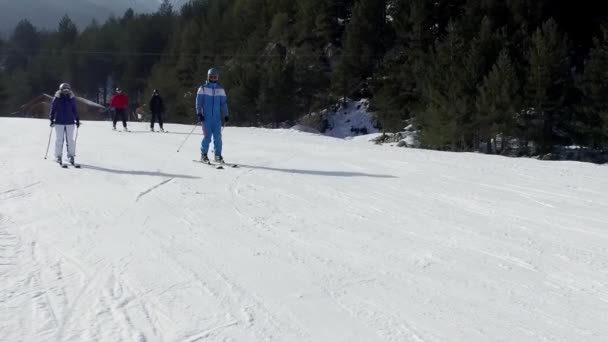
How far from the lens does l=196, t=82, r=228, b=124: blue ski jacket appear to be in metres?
10.7

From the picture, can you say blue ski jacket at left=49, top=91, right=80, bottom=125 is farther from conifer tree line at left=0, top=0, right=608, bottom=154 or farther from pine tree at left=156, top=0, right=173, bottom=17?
pine tree at left=156, top=0, right=173, bottom=17

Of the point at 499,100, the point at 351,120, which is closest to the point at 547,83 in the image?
the point at 499,100

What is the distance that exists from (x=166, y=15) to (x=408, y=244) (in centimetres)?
8089

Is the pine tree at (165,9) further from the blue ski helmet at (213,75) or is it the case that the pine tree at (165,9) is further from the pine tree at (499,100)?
the blue ski helmet at (213,75)

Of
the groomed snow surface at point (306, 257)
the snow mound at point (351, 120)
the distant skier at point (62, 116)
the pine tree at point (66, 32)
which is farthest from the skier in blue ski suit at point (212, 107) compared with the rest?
the pine tree at point (66, 32)

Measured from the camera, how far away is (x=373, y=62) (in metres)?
42.2

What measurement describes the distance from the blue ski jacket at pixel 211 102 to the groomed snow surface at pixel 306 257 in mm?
1718

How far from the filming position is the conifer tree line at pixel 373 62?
24.4 meters

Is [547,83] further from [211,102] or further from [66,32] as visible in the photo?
[66,32]

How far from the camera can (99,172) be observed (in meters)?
10.2

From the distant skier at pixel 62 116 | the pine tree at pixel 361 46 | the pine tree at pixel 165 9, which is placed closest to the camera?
the distant skier at pixel 62 116

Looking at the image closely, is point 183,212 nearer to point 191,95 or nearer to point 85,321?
point 85,321

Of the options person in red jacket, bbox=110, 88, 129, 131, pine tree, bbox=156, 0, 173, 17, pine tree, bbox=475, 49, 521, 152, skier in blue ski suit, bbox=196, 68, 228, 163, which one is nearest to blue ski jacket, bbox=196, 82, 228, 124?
skier in blue ski suit, bbox=196, 68, 228, 163

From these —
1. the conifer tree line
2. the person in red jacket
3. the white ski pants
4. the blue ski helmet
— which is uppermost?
the conifer tree line
